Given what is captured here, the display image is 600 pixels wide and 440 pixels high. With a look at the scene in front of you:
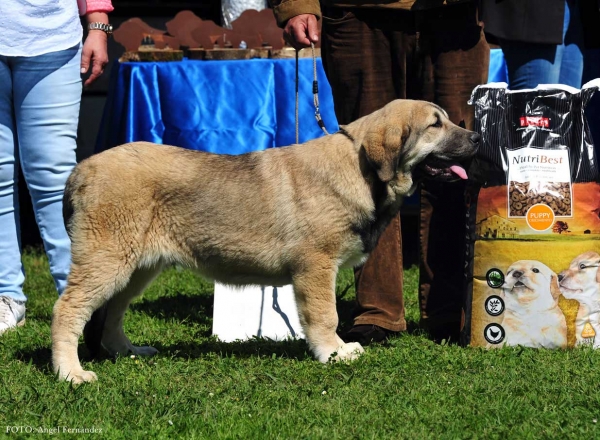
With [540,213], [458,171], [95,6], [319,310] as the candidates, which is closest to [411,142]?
[458,171]

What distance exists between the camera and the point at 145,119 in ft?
20.6

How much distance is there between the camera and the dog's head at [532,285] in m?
4.25

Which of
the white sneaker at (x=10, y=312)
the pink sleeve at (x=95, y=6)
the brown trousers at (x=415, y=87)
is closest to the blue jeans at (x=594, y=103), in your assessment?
the brown trousers at (x=415, y=87)

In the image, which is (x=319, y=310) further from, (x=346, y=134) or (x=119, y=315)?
(x=119, y=315)

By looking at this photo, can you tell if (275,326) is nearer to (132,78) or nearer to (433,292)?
(433,292)

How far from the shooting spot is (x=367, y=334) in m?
4.55

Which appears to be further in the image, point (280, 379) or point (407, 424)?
point (280, 379)

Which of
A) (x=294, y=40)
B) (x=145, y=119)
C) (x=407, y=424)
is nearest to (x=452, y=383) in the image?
(x=407, y=424)

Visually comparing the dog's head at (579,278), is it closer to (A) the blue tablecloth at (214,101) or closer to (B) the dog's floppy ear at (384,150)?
(B) the dog's floppy ear at (384,150)

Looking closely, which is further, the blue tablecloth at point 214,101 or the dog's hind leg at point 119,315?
the blue tablecloth at point 214,101

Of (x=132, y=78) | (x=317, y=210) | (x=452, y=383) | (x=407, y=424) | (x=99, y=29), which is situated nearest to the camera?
(x=407, y=424)

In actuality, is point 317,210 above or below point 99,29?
below

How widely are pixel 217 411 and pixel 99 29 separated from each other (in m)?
2.31

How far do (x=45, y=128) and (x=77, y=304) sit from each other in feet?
3.77
